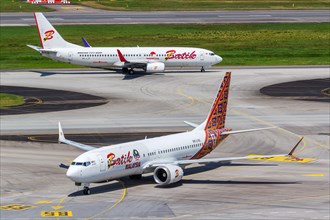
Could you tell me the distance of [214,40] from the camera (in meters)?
165

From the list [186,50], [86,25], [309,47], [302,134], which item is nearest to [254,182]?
[302,134]

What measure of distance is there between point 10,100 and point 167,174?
164ft

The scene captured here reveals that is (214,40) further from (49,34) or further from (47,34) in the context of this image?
(47,34)

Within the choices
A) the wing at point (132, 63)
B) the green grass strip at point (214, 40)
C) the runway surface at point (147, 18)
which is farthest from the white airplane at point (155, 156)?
the runway surface at point (147, 18)

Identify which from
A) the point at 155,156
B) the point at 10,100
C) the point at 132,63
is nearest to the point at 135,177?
the point at 155,156

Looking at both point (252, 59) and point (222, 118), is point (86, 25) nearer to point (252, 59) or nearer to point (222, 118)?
point (252, 59)

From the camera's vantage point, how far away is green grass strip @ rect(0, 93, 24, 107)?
341 ft

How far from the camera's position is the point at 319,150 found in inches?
3044

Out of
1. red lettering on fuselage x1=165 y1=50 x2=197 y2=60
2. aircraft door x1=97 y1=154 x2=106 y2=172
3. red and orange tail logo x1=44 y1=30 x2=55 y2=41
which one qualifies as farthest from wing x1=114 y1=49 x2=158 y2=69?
aircraft door x1=97 y1=154 x2=106 y2=172

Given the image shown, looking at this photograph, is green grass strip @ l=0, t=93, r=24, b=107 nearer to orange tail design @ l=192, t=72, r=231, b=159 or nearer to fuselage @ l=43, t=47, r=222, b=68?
fuselage @ l=43, t=47, r=222, b=68

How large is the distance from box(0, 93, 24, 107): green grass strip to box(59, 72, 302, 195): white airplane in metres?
40.6

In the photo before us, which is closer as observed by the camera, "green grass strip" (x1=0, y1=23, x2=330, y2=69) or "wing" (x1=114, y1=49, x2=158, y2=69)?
"wing" (x1=114, y1=49, x2=158, y2=69)

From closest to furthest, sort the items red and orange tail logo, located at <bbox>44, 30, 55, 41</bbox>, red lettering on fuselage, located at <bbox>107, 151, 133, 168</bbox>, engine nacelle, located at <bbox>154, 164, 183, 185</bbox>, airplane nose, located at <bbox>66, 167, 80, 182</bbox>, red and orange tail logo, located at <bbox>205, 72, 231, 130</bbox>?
airplane nose, located at <bbox>66, 167, 80, 182</bbox> → red lettering on fuselage, located at <bbox>107, 151, 133, 168</bbox> → engine nacelle, located at <bbox>154, 164, 183, 185</bbox> → red and orange tail logo, located at <bbox>205, 72, 231, 130</bbox> → red and orange tail logo, located at <bbox>44, 30, 55, 41</bbox>

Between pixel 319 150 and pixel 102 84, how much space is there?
50.1 m
